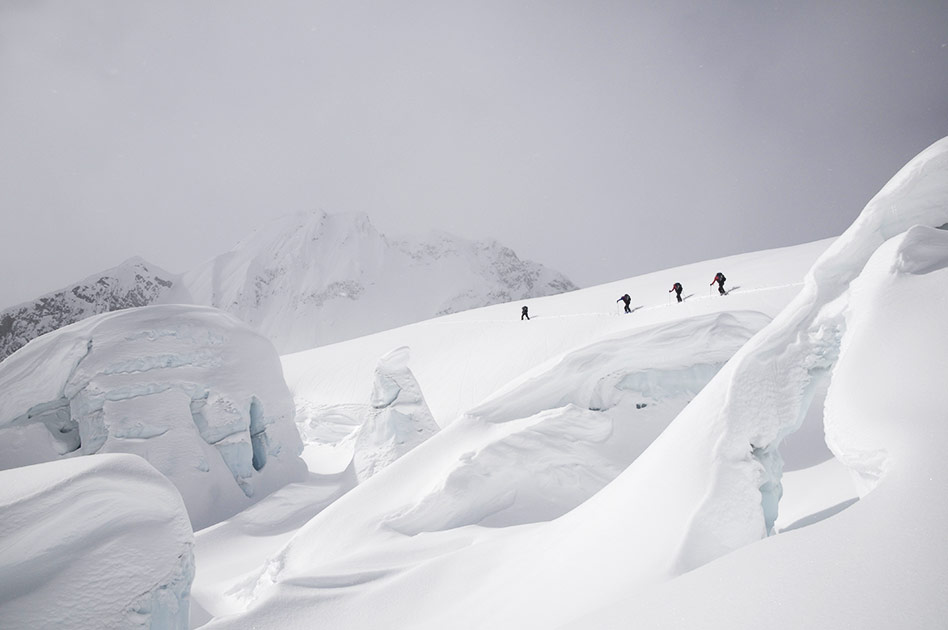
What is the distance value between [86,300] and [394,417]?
112 meters

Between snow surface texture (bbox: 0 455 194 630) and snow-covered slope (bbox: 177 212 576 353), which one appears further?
snow-covered slope (bbox: 177 212 576 353)

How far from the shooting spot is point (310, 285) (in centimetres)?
10856

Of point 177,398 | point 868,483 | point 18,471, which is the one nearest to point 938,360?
point 868,483

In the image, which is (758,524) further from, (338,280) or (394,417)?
(338,280)

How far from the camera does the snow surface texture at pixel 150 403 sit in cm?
1270

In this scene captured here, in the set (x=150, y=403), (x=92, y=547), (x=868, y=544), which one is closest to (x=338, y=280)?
(x=150, y=403)

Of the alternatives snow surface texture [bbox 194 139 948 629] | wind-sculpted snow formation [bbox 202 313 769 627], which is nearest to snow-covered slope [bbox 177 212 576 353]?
wind-sculpted snow formation [bbox 202 313 769 627]

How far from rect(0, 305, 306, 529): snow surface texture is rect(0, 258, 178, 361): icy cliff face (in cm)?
7850

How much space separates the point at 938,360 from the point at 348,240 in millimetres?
129023

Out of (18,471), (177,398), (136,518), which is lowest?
(177,398)

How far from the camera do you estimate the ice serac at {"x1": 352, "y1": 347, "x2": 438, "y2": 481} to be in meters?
14.0

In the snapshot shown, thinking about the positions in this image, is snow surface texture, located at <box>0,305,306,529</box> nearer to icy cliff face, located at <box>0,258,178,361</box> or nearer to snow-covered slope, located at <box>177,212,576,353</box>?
icy cliff face, located at <box>0,258,178,361</box>

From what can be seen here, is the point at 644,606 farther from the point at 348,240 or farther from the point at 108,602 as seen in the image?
the point at 348,240

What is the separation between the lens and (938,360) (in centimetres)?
300
